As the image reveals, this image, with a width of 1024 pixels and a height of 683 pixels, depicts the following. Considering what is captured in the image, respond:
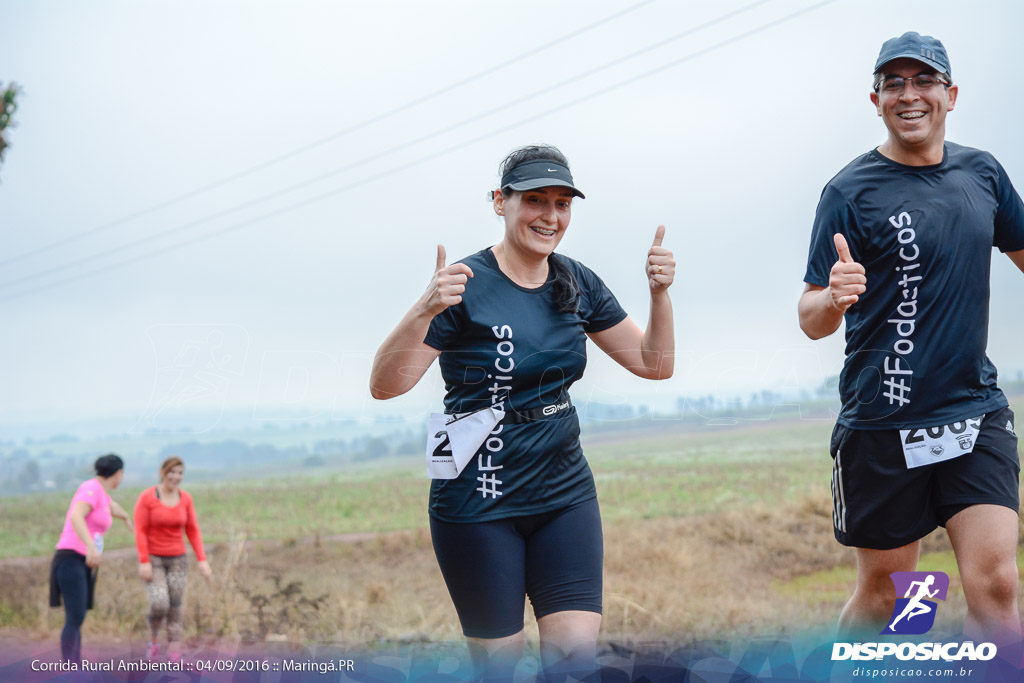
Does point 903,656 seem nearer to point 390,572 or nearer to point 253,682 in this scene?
point 253,682

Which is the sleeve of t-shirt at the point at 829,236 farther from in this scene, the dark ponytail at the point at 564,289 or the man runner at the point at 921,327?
the dark ponytail at the point at 564,289

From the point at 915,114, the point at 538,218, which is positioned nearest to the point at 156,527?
the point at 538,218

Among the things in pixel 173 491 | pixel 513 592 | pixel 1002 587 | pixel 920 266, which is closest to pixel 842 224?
pixel 920 266

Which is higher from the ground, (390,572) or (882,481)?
(882,481)

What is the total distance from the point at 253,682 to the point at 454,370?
1.30 meters

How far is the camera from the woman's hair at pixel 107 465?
755 centimetres

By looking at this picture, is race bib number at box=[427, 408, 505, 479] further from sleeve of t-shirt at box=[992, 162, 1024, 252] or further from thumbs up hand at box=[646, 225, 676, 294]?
sleeve of t-shirt at box=[992, 162, 1024, 252]

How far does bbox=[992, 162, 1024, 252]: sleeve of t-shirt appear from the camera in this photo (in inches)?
133

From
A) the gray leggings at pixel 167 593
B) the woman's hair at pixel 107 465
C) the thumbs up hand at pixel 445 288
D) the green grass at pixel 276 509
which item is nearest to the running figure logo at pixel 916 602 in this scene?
the thumbs up hand at pixel 445 288

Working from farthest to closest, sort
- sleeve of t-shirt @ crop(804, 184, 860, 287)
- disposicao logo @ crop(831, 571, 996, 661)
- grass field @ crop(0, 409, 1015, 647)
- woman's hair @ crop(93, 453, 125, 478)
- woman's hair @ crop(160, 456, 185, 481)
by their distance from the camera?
1. grass field @ crop(0, 409, 1015, 647)
2. woman's hair @ crop(160, 456, 185, 481)
3. woman's hair @ crop(93, 453, 125, 478)
4. sleeve of t-shirt @ crop(804, 184, 860, 287)
5. disposicao logo @ crop(831, 571, 996, 661)

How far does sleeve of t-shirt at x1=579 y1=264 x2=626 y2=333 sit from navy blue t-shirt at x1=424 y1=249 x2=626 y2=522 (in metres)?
0.23

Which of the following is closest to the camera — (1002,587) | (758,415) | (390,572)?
(1002,587)

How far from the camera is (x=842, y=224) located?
3.24m

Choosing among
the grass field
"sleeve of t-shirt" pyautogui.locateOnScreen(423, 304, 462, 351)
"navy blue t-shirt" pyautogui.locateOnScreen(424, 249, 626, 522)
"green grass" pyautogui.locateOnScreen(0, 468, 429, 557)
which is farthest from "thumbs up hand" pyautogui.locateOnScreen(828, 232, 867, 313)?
"green grass" pyautogui.locateOnScreen(0, 468, 429, 557)
